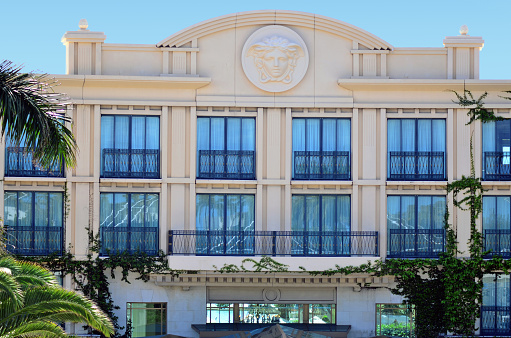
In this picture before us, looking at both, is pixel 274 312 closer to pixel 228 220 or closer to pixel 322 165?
pixel 228 220

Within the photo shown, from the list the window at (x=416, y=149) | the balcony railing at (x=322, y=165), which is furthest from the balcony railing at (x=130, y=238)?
the window at (x=416, y=149)

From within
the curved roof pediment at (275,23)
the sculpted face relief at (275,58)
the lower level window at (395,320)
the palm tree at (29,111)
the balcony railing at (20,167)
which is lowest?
the lower level window at (395,320)

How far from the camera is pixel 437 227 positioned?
3403cm

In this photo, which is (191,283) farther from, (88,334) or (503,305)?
(503,305)

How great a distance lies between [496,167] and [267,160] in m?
8.04

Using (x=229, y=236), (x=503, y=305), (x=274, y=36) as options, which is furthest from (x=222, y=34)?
(x=503, y=305)

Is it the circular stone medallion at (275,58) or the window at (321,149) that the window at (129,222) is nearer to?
the window at (321,149)

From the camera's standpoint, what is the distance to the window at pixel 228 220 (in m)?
33.6

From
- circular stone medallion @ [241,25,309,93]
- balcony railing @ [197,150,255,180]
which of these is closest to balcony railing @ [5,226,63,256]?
balcony railing @ [197,150,255,180]

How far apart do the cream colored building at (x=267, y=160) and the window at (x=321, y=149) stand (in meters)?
0.05

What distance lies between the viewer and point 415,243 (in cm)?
Answer: 3381

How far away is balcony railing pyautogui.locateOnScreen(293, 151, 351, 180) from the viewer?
3391 cm

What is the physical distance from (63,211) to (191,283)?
5070 mm

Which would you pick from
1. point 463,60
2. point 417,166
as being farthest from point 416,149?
point 463,60
